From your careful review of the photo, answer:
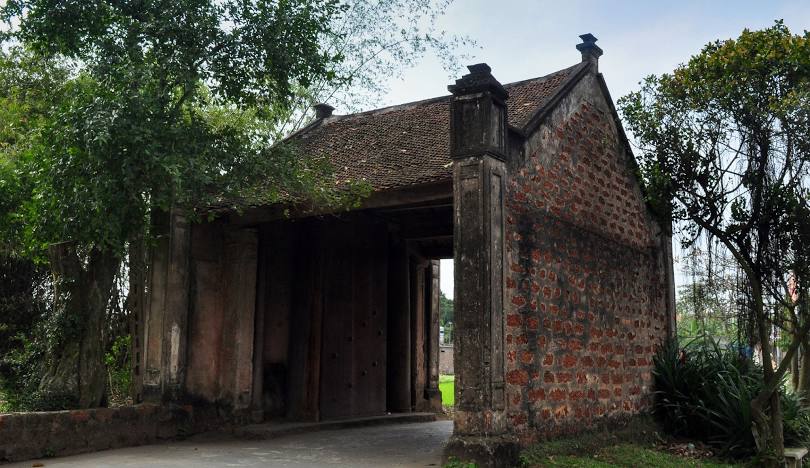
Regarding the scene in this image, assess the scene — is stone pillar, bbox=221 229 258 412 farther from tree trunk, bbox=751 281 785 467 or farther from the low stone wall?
tree trunk, bbox=751 281 785 467

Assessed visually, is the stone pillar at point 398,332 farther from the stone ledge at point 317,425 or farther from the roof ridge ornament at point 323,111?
the roof ridge ornament at point 323,111

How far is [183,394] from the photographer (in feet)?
31.2

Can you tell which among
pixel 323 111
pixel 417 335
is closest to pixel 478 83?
pixel 323 111

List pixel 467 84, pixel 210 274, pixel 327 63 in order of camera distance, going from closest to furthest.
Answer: pixel 467 84, pixel 327 63, pixel 210 274

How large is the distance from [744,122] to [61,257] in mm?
8426

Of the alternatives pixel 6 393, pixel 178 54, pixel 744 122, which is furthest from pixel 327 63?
pixel 6 393

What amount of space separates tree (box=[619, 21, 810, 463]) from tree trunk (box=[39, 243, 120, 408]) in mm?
7132

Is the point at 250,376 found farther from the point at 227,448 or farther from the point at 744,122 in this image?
the point at 744,122

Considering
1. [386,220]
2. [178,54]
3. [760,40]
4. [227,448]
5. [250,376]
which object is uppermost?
[760,40]

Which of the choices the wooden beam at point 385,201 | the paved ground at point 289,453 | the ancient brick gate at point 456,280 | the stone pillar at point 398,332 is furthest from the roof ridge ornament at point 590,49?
the paved ground at point 289,453

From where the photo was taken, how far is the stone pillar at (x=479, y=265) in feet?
23.0

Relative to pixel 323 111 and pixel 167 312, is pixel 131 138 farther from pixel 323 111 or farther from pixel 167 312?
pixel 323 111

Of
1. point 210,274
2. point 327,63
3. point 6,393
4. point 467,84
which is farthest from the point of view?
point 6,393

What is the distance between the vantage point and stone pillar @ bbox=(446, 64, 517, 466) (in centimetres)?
701
